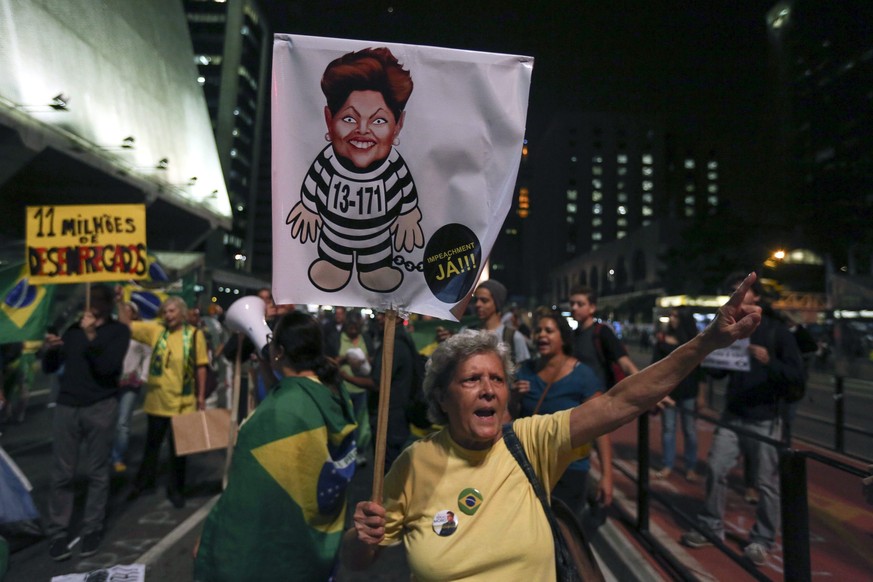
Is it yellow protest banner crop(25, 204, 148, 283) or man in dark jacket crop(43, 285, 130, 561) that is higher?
yellow protest banner crop(25, 204, 148, 283)

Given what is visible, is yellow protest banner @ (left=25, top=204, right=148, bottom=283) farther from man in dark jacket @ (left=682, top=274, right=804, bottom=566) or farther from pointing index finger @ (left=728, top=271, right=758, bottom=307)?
Answer: man in dark jacket @ (left=682, top=274, right=804, bottom=566)

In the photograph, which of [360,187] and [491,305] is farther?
[491,305]

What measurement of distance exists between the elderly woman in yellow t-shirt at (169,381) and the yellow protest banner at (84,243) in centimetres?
52

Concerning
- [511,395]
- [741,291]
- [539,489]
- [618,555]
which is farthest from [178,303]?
[741,291]

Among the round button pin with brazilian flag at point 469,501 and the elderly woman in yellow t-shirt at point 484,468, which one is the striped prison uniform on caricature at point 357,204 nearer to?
Answer: the elderly woman in yellow t-shirt at point 484,468

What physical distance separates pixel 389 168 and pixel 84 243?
15.4 ft

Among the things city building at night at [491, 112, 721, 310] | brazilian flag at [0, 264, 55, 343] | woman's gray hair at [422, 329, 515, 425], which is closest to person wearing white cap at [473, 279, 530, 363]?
woman's gray hair at [422, 329, 515, 425]

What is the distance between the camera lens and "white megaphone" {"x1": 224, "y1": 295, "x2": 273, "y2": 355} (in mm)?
3803

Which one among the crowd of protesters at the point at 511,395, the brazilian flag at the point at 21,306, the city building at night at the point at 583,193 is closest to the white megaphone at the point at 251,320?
the crowd of protesters at the point at 511,395

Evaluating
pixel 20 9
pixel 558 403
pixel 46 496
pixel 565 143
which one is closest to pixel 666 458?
pixel 558 403

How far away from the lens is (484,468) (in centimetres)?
215

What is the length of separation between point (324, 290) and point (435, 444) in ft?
2.27

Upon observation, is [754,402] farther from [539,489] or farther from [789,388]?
[539,489]

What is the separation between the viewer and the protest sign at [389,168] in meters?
2.13
